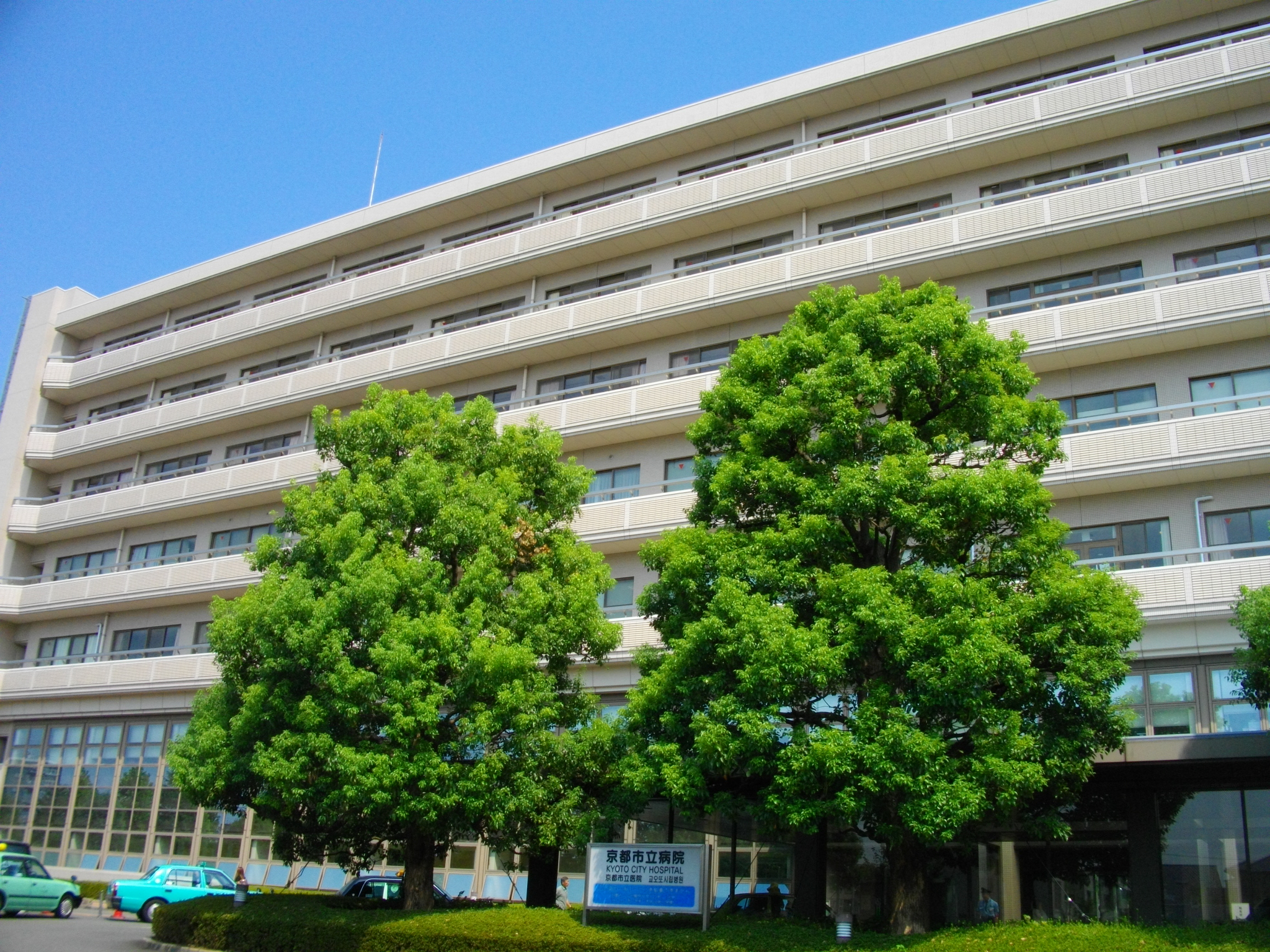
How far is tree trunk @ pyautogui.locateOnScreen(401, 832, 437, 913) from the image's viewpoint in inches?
799

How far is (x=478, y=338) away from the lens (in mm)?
33500

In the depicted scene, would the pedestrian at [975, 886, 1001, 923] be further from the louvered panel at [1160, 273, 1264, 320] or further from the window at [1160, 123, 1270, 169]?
the window at [1160, 123, 1270, 169]

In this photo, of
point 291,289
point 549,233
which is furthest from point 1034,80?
point 291,289

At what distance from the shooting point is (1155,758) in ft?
59.7

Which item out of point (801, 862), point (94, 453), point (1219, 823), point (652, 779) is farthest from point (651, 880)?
point (94, 453)

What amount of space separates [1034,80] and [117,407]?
36138mm

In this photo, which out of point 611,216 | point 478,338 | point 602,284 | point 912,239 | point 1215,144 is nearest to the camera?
point 1215,144

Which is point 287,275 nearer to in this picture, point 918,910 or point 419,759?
point 419,759

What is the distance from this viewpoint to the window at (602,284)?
32.6 metres

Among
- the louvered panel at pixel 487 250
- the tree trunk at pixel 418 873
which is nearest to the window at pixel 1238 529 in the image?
the tree trunk at pixel 418 873

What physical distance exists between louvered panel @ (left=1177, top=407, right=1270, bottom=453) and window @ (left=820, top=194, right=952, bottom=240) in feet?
28.1

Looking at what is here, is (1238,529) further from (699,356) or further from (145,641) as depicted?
(145,641)

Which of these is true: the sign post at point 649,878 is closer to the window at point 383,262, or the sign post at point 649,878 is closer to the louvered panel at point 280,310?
the window at point 383,262

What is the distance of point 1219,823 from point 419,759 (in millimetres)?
14198
